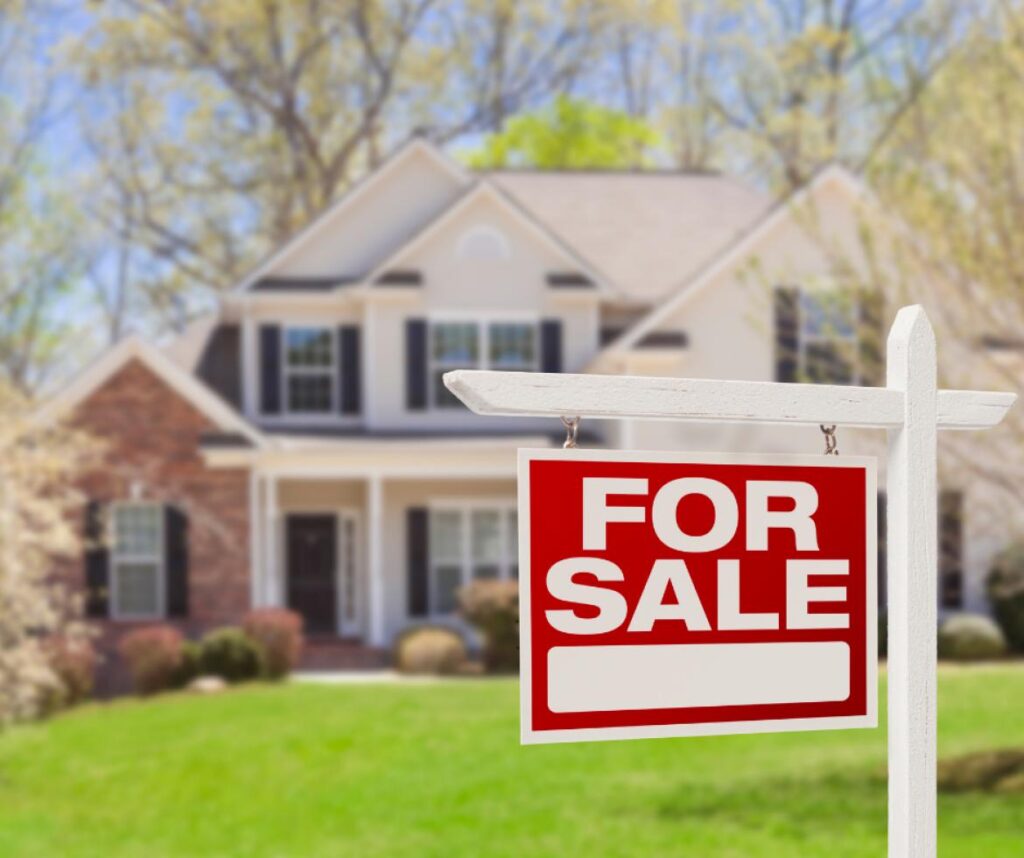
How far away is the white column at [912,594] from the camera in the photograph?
10.7 ft

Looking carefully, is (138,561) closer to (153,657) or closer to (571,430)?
(153,657)

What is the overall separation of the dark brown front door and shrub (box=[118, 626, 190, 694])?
150 inches

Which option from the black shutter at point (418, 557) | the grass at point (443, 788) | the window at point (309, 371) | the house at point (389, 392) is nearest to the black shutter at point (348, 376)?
the house at point (389, 392)

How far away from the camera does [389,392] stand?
75.5 ft

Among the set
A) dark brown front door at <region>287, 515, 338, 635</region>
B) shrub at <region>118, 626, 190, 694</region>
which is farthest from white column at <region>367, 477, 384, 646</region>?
shrub at <region>118, 626, 190, 694</region>

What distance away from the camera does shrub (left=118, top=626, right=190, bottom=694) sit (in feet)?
62.7

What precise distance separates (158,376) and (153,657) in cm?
439

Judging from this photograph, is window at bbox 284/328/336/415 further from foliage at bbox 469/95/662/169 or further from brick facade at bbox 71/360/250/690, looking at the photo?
foliage at bbox 469/95/662/169

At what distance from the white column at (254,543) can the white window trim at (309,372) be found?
189 cm

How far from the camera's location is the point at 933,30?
29.8 m

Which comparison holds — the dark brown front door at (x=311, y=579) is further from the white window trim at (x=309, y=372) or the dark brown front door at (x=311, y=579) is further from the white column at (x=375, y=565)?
the white window trim at (x=309, y=372)

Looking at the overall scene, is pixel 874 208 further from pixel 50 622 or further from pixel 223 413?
pixel 223 413

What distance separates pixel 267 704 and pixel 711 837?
26.2 feet

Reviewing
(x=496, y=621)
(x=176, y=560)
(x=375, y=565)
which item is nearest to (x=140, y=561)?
(x=176, y=560)
